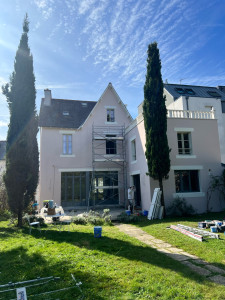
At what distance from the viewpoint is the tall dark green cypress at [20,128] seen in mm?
8906

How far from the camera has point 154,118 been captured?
37.2 ft

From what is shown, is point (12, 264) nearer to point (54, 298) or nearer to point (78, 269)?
point (78, 269)

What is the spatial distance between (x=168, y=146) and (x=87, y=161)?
7.40 metres

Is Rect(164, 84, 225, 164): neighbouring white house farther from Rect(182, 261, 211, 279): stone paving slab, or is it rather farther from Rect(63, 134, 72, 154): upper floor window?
Rect(182, 261, 211, 279): stone paving slab

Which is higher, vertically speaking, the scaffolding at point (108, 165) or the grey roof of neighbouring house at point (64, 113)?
the grey roof of neighbouring house at point (64, 113)

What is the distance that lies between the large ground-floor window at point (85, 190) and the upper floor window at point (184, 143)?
5.73m

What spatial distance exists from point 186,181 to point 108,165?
21.6 feet

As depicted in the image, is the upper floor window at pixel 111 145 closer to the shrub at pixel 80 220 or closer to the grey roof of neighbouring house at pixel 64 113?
the grey roof of neighbouring house at pixel 64 113

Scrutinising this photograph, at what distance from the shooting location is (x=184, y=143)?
12.8 m

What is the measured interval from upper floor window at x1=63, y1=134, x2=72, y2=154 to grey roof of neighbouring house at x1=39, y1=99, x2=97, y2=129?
0.87m

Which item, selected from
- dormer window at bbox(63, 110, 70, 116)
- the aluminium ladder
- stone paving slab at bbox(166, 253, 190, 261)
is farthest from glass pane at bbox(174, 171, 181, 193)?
dormer window at bbox(63, 110, 70, 116)

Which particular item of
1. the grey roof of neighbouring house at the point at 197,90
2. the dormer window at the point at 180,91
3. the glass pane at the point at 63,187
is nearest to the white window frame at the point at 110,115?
the glass pane at the point at 63,187

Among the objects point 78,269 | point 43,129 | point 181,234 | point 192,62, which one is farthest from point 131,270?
point 43,129

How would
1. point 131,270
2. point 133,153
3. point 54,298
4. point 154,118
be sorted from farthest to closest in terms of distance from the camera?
point 133,153 < point 154,118 < point 131,270 < point 54,298
